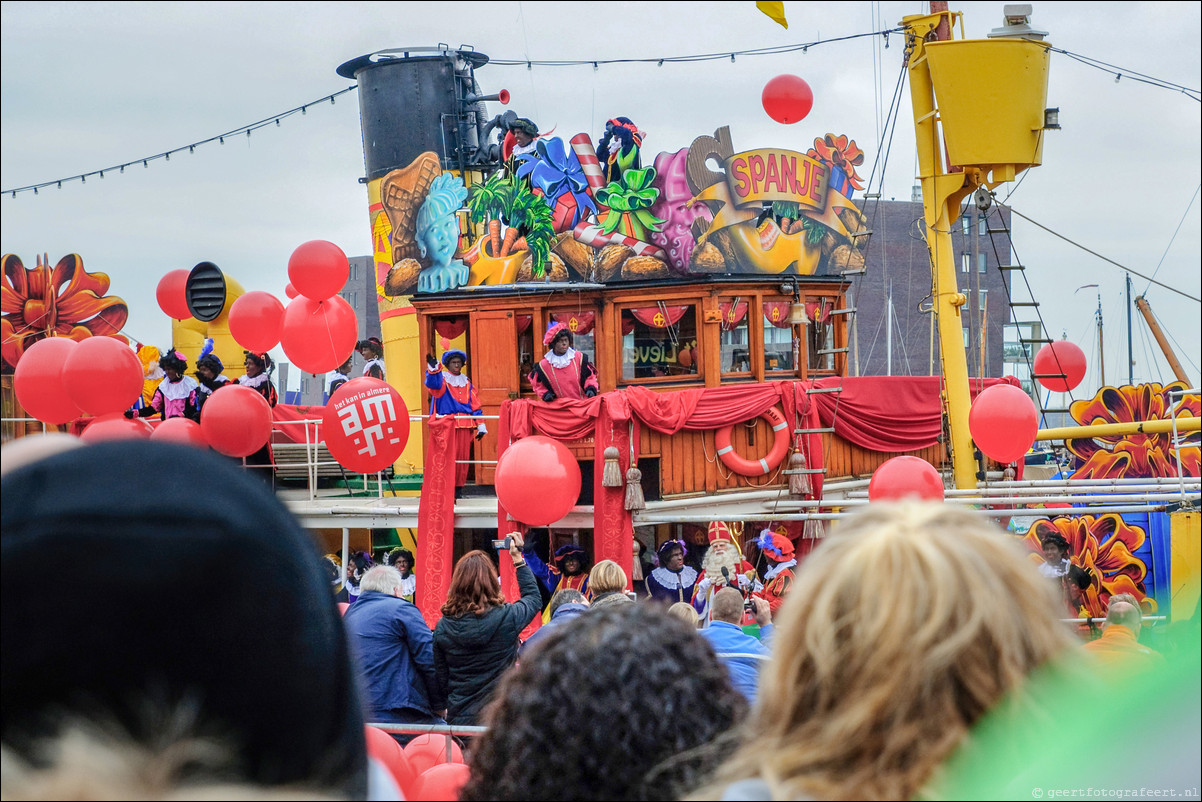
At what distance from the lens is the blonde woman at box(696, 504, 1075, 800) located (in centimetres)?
135

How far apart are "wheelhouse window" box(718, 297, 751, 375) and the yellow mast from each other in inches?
83.9

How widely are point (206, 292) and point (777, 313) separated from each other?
28.9 feet

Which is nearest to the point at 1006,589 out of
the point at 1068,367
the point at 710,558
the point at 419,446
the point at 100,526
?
the point at 100,526

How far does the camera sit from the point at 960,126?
10.1 m

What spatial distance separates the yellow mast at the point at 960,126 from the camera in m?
Result: 9.93

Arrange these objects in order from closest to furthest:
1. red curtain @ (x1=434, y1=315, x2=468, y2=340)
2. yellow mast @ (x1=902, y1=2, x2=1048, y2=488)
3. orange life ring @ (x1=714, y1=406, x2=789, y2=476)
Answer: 1. yellow mast @ (x1=902, y1=2, x2=1048, y2=488)
2. orange life ring @ (x1=714, y1=406, x2=789, y2=476)
3. red curtain @ (x1=434, y1=315, x2=468, y2=340)

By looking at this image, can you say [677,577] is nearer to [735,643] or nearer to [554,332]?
[554,332]

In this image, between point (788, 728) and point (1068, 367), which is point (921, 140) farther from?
point (788, 728)

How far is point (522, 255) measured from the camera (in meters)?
12.9

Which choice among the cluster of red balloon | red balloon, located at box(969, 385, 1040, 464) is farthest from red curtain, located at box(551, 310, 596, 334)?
the cluster of red balloon

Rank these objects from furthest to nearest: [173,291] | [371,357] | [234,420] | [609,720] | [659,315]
Result: [173,291], [371,357], [659,315], [234,420], [609,720]

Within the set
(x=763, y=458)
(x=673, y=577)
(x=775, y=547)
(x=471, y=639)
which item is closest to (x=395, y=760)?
(x=471, y=639)

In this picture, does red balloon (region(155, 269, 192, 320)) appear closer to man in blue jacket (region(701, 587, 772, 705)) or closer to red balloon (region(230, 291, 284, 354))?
red balloon (region(230, 291, 284, 354))

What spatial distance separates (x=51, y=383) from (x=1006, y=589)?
381 inches
